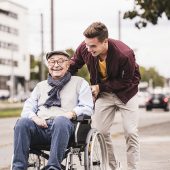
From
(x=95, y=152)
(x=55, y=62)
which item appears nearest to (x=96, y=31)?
(x=55, y=62)

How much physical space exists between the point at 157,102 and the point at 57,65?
44105 mm

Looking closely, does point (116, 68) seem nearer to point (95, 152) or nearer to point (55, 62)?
point (55, 62)

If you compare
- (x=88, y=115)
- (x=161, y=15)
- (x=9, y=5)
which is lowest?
(x=88, y=115)

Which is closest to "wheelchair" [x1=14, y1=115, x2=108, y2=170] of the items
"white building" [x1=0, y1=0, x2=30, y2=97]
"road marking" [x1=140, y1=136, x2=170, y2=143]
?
"road marking" [x1=140, y1=136, x2=170, y2=143]

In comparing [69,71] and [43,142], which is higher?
[69,71]

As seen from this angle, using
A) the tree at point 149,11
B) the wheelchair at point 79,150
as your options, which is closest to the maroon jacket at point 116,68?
the wheelchair at point 79,150

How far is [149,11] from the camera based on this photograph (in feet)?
80.1

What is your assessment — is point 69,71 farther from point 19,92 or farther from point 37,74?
point 37,74

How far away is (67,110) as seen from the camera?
7.07 meters

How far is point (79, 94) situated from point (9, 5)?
355 ft

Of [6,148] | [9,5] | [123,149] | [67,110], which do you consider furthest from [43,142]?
[9,5]

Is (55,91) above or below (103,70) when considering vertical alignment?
below

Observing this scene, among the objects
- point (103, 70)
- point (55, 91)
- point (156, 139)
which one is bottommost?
point (156, 139)

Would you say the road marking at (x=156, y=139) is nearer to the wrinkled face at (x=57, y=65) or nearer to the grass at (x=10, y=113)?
the wrinkled face at (x=57, y=65)
